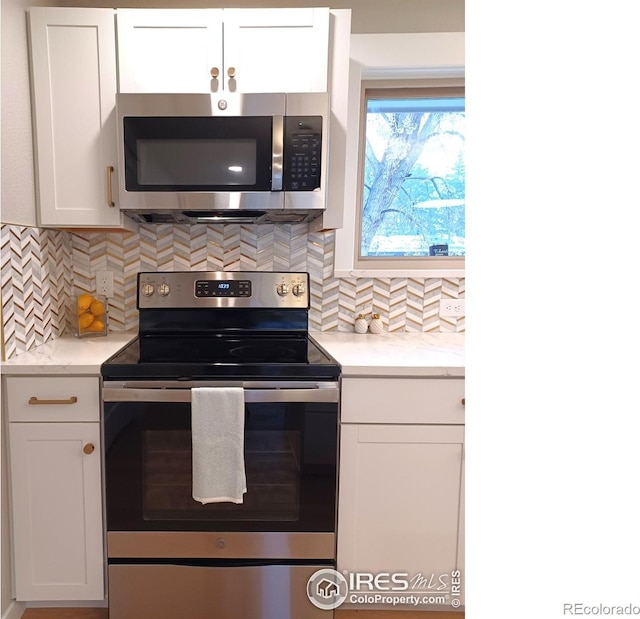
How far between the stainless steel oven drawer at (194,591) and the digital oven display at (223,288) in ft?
3.22

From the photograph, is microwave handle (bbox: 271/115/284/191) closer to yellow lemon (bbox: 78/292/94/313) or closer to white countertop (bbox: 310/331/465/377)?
white countertop (bbox: 310/331/465/377)

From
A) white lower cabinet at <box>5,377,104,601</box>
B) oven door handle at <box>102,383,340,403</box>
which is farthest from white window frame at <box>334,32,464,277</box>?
white lower cabinet at <box>5,377,104,601</box>

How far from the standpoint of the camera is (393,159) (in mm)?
1946

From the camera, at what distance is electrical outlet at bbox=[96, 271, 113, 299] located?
1.82m

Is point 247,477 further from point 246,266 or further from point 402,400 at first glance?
point 246,266

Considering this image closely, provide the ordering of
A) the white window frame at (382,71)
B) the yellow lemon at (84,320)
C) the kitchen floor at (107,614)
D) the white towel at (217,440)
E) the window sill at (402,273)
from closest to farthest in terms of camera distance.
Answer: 1. the white towel at (217,440)
2. the kitchen floor at (107,614)
3. the yellow lemon at (84,320)
4. the white window frame at (382,71)
5. the window sill at (402,273)

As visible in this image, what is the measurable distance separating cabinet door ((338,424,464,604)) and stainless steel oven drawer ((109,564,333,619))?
27cm

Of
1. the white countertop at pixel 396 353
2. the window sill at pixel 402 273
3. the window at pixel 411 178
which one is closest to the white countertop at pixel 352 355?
the white countertop at pixel 396 353

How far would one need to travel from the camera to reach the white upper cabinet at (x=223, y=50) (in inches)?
56.6

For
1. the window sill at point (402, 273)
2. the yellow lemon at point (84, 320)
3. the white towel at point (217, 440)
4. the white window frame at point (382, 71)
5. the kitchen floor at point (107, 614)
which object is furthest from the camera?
the window sill at point (402, 273)

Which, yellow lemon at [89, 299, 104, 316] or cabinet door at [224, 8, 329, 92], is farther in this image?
yellow lemon at [89, 299, 104, 316]

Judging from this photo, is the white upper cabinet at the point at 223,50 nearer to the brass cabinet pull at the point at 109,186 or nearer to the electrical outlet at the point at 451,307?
the brass cabinet pull at the point at 109,186

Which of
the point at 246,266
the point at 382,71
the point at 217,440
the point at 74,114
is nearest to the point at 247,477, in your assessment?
the point at 217,440
